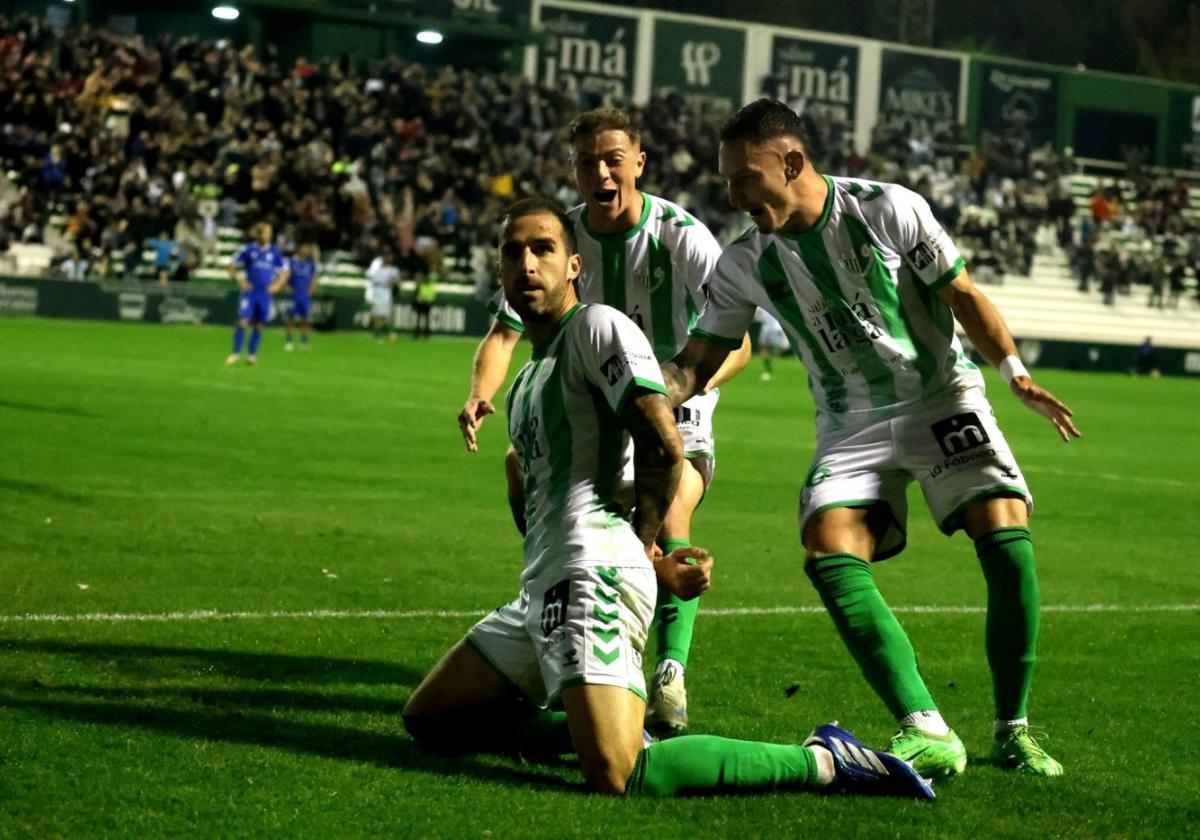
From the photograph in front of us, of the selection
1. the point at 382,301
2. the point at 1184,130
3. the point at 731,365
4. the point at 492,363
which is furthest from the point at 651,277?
the point at 1184,130

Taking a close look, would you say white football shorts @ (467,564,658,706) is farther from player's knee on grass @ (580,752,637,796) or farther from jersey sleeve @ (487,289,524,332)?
jersey sleeve @ (487,289,524,332)

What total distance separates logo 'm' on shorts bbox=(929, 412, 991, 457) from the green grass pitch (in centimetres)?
97

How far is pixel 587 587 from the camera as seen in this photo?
5.01 m

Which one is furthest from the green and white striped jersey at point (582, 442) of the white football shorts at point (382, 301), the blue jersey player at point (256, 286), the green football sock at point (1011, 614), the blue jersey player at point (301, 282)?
the white football shorts at point (382, 301)

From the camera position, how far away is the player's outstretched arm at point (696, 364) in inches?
234

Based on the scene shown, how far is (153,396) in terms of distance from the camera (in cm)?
1992

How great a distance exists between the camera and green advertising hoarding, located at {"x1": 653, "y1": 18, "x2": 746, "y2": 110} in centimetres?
5219

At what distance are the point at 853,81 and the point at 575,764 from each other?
169ft

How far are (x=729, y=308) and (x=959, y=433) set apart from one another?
87 centimetres

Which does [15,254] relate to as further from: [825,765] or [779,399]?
[825,765]

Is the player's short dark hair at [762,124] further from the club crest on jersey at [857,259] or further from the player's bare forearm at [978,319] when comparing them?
the player's bare forearm at [978,319]

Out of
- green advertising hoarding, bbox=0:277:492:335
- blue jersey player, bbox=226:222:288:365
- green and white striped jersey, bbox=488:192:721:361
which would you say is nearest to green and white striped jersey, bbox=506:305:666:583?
green and white striped jersey, bbox=488:192:721:361

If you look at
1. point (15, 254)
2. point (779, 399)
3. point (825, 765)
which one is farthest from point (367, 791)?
point (15, 254)

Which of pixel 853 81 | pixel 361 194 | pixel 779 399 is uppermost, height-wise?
pixel 853 81
